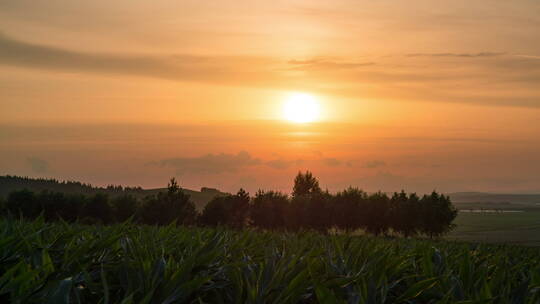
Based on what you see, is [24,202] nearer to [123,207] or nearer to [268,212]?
[123,207]

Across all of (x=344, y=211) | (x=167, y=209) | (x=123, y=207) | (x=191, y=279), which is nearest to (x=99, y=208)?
(x=123, y=207)

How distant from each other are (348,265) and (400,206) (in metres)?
106

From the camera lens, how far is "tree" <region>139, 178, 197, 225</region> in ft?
298

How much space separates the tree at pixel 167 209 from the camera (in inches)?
3580

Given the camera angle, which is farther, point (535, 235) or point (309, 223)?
point (535, 235)

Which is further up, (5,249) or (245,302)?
(5,249)

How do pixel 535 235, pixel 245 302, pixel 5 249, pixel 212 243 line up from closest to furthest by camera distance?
1. pixel 245 302
2. pixel 5 249
3. pixel 212 243
4. pixel 535 235

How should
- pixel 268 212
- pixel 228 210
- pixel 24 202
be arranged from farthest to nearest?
pixel 268 212 → pixel 228 210 → pixel 24 202

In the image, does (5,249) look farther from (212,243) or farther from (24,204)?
(24,204)

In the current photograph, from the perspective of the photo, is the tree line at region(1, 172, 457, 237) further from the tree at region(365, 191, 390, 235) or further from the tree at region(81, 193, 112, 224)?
the tree at region(81, 193, 112, 224)

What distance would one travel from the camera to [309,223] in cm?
10350

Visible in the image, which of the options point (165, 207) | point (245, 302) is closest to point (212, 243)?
point (245, 302)

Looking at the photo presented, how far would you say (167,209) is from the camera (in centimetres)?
9181

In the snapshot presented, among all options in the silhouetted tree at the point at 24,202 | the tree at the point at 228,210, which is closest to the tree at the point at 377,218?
the tree at the point at 228,210
